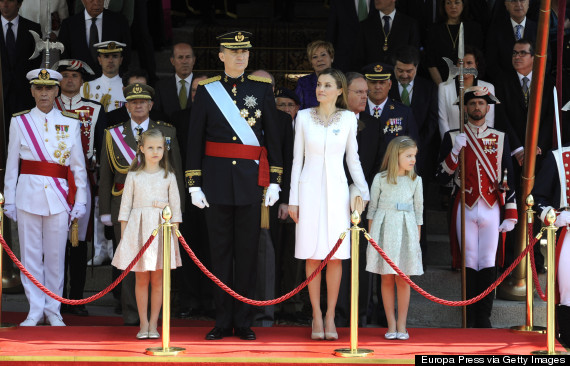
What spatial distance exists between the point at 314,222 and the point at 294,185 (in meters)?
0.28

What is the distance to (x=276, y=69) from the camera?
1330cm

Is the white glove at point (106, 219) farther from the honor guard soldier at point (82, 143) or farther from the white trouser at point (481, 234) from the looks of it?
the white trouser at point (481, 234)

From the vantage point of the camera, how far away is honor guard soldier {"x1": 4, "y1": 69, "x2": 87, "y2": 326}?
867cm

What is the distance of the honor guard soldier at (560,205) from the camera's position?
26.2ft

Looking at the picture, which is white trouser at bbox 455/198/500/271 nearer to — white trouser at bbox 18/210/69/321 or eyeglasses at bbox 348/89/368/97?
eyeglasses at bbox 348/89/368/97

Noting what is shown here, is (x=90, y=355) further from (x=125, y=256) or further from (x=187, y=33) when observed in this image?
(x=187, y=33)

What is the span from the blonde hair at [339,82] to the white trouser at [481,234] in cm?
176

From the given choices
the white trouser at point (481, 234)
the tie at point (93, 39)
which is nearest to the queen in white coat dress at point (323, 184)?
the white trouser at point (481, 234)

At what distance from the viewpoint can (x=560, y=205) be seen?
8.12 meters

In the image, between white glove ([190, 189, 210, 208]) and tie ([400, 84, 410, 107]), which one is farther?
tie ([400, 84, 410, 107])

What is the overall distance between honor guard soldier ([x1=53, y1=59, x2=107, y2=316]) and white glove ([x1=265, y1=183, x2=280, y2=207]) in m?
1.97

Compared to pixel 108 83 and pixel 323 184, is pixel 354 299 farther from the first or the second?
pixel 108 83

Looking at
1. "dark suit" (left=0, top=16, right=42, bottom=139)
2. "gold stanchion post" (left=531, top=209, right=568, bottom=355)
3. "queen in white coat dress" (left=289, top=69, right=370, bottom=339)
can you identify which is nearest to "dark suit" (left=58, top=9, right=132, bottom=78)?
"dark suit" (left=0, top=16, right=42, bottom=139)

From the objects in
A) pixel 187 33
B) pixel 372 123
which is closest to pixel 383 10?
pixel 372 123
